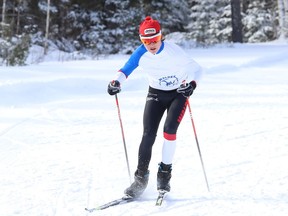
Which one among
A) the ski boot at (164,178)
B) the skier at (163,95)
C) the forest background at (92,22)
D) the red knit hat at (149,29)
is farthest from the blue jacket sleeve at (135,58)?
the forest background at (92,22)

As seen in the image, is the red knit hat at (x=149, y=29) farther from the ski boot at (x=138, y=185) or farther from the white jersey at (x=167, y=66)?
the ski boot at (x=138, y=185)

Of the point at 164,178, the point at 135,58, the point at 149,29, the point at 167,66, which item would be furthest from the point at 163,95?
the point at 164,178

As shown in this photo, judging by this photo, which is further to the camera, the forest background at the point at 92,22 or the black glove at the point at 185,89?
the forest background at the point at 92,22

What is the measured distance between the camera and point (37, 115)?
8.59m

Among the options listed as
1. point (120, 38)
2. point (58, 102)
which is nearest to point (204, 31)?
point (120, 38)

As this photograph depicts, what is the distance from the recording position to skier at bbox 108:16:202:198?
4555 mm

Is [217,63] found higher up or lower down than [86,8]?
lower down

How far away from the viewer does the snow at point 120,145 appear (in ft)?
14.6

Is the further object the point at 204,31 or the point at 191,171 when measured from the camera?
the point at 204,31

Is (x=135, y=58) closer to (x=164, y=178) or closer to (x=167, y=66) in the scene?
(x=167, y=66)

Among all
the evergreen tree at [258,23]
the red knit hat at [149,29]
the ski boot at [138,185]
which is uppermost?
the red knit hat at [149,29]

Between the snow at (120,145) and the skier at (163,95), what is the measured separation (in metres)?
0.25

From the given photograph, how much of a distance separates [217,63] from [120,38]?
833 cm

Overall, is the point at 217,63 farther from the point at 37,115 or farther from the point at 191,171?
the point at 191,171
